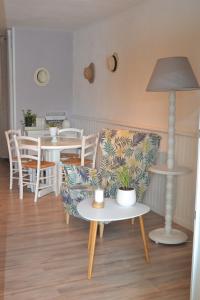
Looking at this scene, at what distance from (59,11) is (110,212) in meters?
3.12

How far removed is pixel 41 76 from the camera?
20.9 ft

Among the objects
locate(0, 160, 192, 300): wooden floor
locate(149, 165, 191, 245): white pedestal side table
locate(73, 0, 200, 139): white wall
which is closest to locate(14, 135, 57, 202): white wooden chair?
locate(0, 160, 192, 300): wooden floor

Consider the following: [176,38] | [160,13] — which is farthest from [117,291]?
[160,13]

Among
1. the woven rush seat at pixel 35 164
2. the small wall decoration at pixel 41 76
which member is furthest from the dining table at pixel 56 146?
the small wall decoration at pixel 41 76

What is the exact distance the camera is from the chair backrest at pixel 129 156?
3.63m

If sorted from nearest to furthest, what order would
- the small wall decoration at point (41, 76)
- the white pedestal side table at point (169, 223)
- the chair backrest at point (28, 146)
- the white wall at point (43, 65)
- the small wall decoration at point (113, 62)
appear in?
the white pedestal side table at point (169, 223)
the chair backrest at point (28, 146)
the small wall decoration at point (113, 62)
the white wall at point (43, 65)
the small wall decoration at point (41, 76)

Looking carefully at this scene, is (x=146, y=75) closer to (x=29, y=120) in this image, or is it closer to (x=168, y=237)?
(x=168, y=237)

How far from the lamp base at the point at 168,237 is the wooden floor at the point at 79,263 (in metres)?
0.05

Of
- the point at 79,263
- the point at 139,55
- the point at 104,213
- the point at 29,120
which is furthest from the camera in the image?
the point at 29,120

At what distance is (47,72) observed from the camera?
639cm

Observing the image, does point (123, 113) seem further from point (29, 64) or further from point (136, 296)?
point (136, 296)

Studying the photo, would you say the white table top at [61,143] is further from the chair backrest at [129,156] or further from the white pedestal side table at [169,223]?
the white pedestal side table at [169,223]

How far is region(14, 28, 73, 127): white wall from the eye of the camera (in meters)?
6.19

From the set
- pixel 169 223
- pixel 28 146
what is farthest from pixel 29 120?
pixel 169 223
